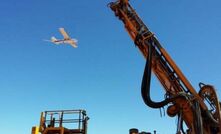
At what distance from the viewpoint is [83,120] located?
1934 centimetres

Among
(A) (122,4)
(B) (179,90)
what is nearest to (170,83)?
(B) (179,90)

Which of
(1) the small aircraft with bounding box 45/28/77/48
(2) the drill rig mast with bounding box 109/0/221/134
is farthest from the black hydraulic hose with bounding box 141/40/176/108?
(1) the small aircraft with bounding box 45/28/77/48

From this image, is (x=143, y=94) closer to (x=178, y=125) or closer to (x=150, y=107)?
(x=150, y=107)

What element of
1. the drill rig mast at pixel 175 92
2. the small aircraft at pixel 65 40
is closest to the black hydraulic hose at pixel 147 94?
the drill rig mast at pixel 175 92

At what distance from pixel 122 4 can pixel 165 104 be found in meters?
6.35

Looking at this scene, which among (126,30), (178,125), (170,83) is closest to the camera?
(178,125)

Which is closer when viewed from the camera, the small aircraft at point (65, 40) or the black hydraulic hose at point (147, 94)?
the black hydraulic hose at point (147, 94)

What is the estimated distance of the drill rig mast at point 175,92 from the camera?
12.9m

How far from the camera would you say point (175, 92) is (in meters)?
14.3

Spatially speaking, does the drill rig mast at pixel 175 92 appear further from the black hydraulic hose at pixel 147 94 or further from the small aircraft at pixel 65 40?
the small aircraft at pixel 65 40

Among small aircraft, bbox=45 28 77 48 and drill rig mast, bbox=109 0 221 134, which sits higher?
small aircraft, bbox=45 28 77 48

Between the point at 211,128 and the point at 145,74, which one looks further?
the point at 145,74

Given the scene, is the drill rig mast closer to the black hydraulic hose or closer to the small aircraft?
the black hydraulic hose

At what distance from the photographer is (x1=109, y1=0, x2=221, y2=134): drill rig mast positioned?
12.9m
